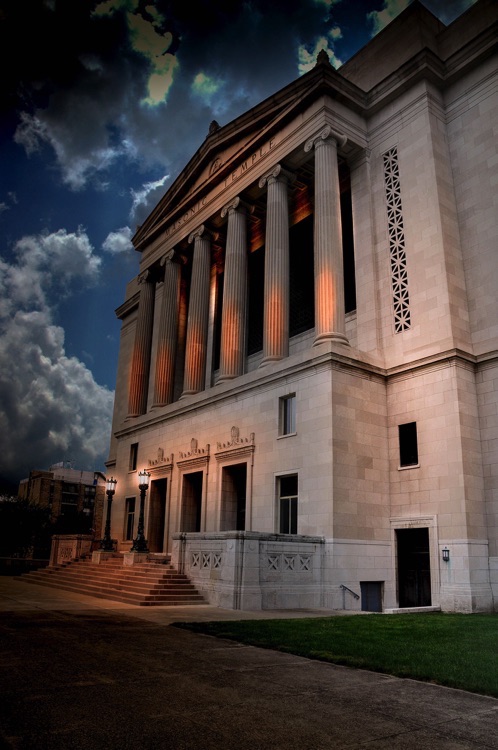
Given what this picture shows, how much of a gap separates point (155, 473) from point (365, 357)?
1614 cm

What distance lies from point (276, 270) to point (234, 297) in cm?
402

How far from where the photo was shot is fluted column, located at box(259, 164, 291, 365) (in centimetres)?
3027

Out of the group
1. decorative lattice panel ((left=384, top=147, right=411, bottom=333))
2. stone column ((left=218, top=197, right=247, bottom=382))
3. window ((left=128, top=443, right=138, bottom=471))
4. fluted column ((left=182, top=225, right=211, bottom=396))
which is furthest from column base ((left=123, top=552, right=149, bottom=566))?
decorative lattice panel ((left=384, top=147, right=411, bottom=333))

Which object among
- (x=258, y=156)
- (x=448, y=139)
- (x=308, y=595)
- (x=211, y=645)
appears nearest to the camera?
(x=211, y=645)

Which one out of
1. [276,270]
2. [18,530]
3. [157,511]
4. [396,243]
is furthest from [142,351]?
[18,530]

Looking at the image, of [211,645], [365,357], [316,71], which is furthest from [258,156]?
[211,645]

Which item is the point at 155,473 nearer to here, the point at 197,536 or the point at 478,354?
the point at 197,536

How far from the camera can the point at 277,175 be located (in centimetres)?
3338

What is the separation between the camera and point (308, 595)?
2166 cm

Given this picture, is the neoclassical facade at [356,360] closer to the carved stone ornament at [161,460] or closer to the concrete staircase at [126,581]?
the carved stone ornament at [161,460]

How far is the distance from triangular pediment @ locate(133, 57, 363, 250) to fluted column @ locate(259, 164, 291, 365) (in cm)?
281

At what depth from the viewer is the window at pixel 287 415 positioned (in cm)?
2700

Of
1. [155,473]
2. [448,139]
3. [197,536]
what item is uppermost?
[448,139]

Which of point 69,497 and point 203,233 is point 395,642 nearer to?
point 203,233
